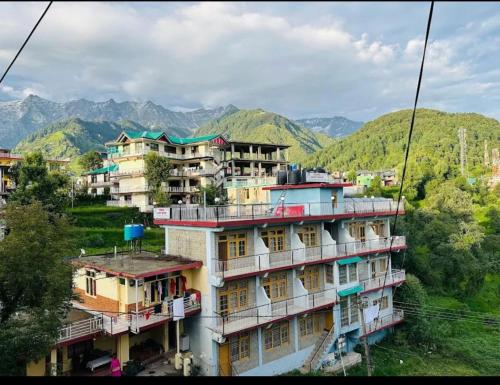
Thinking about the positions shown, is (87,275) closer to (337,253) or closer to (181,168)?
(337,253)

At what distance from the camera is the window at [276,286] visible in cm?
1878

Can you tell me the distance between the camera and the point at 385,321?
2344 centimetres

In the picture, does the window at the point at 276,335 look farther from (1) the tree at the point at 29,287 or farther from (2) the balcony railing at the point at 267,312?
(1) the tree at the point at 29,287

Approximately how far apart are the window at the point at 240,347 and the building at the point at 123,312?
216 cm

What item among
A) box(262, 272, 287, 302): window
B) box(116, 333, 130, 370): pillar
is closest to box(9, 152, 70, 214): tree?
box(116, 333, 130, 370): pillar

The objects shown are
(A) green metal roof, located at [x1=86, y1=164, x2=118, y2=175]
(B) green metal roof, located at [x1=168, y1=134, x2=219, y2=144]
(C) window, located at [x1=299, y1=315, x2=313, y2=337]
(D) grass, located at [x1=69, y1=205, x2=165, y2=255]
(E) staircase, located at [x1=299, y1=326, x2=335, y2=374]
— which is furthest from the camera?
(A) green metal roof, located at [x1=86, y1=164, x2=118, y2=175]

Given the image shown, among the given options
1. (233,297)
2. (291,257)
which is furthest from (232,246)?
(291,257)

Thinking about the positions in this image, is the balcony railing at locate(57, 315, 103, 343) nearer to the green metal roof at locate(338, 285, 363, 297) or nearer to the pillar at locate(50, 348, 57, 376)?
the pillar at locate(50, 348, 57, 376)

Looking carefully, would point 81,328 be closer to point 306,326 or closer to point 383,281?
point 306,326

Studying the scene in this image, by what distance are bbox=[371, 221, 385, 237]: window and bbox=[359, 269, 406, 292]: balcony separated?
8.78 feet

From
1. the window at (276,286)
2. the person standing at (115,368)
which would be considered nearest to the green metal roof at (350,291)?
the window at (276,286)

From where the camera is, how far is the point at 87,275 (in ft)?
60.9

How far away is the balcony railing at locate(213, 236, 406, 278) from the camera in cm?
1680

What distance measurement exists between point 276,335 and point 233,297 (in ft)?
11.1
